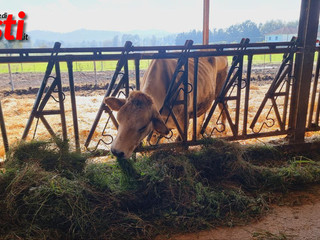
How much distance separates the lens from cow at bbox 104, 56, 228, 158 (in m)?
3.27

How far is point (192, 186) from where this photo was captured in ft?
11.0

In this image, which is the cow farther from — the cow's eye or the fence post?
the fence post

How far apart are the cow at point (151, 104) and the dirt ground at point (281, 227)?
1.18 meters

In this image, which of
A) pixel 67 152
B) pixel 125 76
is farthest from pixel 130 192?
pixel 125 76

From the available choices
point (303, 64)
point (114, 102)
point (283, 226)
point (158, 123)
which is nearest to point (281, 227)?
point (283, 226)

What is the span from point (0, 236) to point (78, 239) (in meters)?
0.70

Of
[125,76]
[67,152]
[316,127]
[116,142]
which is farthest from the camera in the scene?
[316,127]

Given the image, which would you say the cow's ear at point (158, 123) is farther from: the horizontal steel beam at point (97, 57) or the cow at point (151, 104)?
the horizontal steel beam at point (97, 57)

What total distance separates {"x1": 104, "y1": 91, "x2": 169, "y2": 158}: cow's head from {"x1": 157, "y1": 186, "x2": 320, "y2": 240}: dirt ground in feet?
3.48

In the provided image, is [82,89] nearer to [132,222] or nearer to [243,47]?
[243,47]

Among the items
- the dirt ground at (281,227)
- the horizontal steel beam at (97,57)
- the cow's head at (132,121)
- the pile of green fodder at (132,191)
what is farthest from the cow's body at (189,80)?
the dirt ground at (281,227)

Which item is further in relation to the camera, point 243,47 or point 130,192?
point 243,47

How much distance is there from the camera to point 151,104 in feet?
11.4

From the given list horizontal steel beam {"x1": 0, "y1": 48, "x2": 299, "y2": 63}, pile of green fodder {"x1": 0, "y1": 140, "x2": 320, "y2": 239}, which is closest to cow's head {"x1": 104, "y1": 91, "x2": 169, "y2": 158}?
pile of green fodder {"x1": 0, "y1": 140, "x2": 320, "y2": 239}
